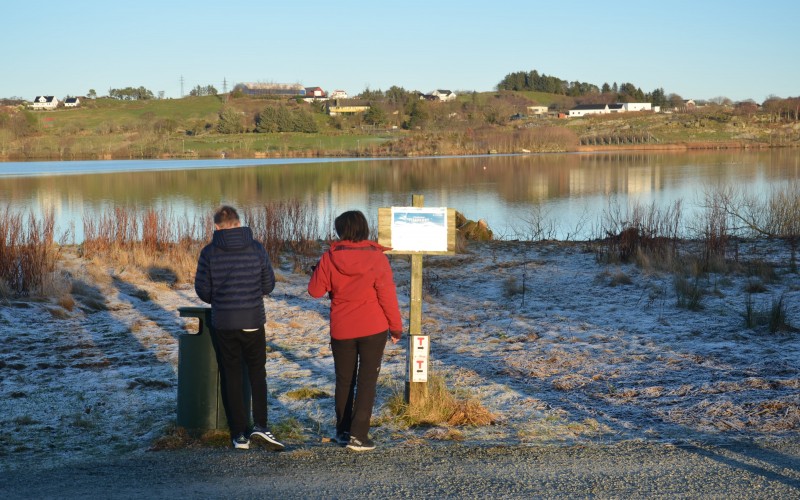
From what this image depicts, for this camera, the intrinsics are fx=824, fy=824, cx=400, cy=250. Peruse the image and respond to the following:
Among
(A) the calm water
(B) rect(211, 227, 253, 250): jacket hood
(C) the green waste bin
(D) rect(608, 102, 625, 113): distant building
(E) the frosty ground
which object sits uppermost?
(D) rect(608, 102, 625, 113): distant building

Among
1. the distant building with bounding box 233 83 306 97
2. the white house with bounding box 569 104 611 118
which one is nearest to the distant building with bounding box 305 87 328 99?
the distant building with bounding box 233 83 306 97

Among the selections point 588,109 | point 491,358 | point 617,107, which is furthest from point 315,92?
point 491,358

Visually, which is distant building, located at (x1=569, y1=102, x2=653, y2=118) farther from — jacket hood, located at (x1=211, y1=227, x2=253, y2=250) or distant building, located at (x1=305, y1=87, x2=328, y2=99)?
jacket hood, located at (x1=211, y1=227, x2=253, y2=250)

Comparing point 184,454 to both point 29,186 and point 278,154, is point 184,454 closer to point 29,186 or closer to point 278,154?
point 29,186

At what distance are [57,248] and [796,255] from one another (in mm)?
15167

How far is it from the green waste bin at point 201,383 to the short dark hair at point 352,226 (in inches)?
50.4

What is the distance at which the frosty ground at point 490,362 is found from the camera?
6469 mm

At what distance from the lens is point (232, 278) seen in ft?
19.8

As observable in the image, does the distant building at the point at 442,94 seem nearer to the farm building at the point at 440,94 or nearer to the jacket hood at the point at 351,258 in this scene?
the farm building at the point at 440,94

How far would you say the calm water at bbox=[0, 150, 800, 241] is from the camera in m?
29.5

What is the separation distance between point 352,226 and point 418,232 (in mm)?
1081

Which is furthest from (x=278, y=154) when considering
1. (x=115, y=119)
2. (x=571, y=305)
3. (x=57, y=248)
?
(x=571, y=305)

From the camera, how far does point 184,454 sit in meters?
5.92

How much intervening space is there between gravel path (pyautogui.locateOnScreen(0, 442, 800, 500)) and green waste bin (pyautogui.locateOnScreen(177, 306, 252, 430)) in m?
0.46
